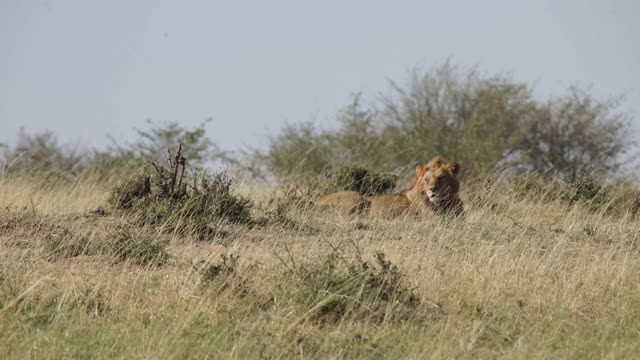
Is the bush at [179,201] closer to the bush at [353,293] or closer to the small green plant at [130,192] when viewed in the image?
the small green plant at [130,192]

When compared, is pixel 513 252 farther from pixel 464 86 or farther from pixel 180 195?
pixel 464 86

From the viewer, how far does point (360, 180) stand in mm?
13648

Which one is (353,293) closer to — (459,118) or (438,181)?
(438,181)

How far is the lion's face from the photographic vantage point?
11.6 metres

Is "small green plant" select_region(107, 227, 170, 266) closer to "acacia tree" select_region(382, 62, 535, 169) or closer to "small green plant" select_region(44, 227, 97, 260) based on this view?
"small green plant" select_region(44, 227, 97, 260)

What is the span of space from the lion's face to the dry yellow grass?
5.90ft

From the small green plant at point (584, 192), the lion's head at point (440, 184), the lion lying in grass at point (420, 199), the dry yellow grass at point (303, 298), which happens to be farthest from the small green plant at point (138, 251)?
the small green plant at point (584, 192)

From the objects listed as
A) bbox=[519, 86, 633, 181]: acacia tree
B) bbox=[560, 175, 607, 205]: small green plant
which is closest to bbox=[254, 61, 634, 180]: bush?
bbox=[519, 86, 633, 181]: acacia tree

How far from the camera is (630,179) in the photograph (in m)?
14.2

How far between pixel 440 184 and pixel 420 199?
27cm

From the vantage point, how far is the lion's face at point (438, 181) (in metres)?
11.6

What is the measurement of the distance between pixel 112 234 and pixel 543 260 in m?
3.31

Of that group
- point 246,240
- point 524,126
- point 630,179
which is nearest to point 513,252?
point 246,240

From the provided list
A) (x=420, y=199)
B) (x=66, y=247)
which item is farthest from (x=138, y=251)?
(x=420, y=199)
